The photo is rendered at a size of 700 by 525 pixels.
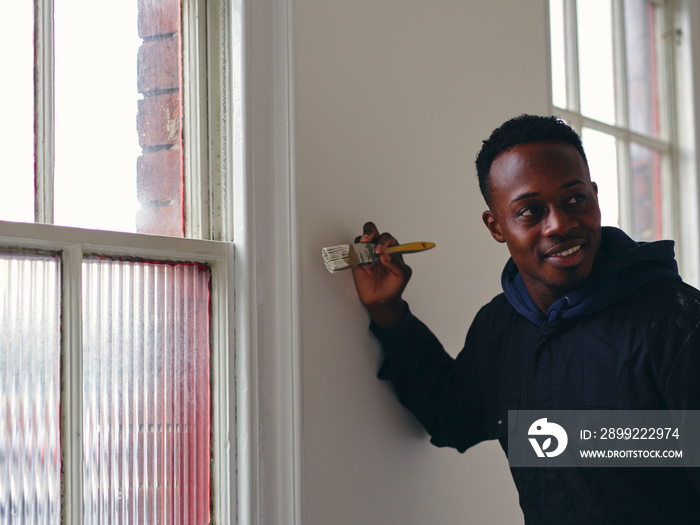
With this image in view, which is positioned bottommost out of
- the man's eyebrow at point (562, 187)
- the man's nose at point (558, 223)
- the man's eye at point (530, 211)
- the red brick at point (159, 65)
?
the man's nose at point (558, 223)

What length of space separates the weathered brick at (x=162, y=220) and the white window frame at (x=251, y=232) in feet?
0.05

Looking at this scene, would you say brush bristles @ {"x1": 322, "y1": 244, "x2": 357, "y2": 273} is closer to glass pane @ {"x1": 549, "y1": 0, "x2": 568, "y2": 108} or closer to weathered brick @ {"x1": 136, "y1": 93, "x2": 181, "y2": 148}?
weathered brick @ {"x1": 136, "y1": 93, "x2": 181, "y2": 148}

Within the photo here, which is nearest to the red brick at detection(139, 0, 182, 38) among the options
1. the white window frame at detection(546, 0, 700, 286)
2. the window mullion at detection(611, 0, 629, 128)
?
the window mullion at detection(611, 0, 629, 128)

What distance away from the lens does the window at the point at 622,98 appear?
207 centimetres

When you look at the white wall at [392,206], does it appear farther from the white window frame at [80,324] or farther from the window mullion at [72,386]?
the window mullion at [72,386]

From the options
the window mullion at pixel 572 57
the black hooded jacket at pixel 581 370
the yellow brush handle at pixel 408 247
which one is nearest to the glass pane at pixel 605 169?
the window mullion at pixel 572 57

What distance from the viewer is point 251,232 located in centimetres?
105

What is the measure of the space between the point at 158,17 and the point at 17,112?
275 millimetres

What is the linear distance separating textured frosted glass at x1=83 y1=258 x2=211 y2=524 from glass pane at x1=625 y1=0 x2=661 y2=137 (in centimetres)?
185

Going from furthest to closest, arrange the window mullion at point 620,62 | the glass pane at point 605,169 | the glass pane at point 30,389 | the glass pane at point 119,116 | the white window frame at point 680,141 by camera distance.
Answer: the white window frame at point 680,141, the window mullion at point 620,62, the glass pane at point 605,169, the glass pane at point 119,116, the glass pane at point 30,389

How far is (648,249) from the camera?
3.53 feet

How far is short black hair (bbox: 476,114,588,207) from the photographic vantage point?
3.70 feet

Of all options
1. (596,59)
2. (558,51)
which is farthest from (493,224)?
(596,59)
